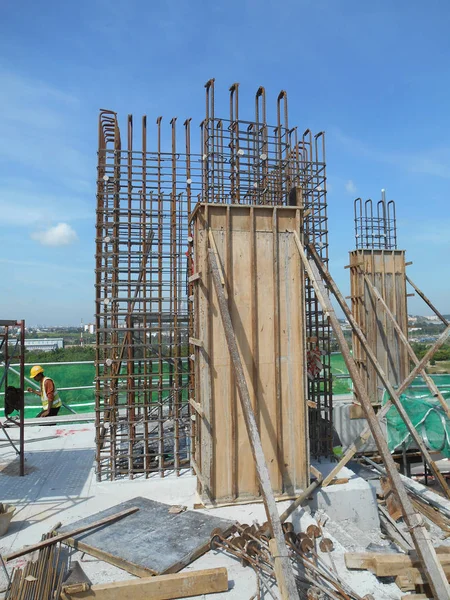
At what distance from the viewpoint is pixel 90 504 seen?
273 inches

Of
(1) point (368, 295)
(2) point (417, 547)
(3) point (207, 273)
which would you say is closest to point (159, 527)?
(2) point (417, 547)

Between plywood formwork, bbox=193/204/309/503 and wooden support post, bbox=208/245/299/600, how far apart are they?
1.78 ft

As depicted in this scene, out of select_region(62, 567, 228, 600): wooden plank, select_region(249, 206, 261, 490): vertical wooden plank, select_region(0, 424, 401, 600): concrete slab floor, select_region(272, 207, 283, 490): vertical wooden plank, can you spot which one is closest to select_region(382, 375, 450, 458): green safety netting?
select_region(0, 424, 401, 600): concrete slab floor

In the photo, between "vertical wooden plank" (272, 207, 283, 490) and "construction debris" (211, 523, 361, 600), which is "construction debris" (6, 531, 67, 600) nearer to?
"construction debris" (211, 523, 361, 600)

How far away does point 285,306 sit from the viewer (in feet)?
23.4

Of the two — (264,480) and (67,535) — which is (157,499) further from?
(264,480)

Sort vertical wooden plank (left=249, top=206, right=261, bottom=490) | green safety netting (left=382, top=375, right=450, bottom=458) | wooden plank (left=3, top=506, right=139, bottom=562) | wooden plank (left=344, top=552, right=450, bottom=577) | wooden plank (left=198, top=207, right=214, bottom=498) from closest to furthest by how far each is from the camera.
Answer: wooden plank (left=344, top=552, right=450, bottom=577) → wooden plank (left=3, top=506, right=139, bottom=562) → wooden plank (left=198, top=207, right=214, bottom=498) → vertical wooden plank (left=249, top=206, right=261, bottom=490) → green safety netting (left=382, top=375, right=450, bottom=458)

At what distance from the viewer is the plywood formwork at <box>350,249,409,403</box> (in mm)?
13414

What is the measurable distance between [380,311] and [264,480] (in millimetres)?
9768

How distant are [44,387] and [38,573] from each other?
277 inches

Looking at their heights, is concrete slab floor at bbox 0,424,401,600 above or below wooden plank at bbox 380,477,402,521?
above

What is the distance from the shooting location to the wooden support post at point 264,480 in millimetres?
4246

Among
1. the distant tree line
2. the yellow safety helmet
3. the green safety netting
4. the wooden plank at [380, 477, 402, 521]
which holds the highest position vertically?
the yellow safety helmet

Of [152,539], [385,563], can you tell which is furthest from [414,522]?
[152,539]
